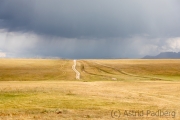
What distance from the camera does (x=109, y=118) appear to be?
27.2 metres

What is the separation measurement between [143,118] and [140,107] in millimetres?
6995

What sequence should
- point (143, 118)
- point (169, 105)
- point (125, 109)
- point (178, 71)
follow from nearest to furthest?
1. point (143, 118)
2. point (125, 109)
3. point (169, 105)
4. point (178, 71)

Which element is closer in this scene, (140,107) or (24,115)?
(24,115)

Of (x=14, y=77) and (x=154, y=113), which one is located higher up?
(x=14, y=77)

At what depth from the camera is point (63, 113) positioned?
2961 cm

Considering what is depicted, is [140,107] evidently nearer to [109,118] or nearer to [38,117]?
[109,118]

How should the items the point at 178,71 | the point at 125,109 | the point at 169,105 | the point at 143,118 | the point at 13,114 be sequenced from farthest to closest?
the point at 178,71 < the point at 169,105 < the point at 125,109 < the point at 13,114 < the point at 143,118

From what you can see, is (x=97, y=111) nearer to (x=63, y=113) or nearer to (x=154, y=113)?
(x=63, y=113)

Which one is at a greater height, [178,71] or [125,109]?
→ [178,71]

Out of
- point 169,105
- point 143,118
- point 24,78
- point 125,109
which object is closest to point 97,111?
Result: point 125,109

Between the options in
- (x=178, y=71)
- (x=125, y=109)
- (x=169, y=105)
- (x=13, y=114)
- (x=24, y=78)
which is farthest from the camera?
(x=178, y=71)

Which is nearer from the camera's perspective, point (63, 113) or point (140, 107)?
point (63, 113)

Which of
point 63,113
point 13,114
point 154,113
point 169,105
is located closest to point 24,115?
point 13,114

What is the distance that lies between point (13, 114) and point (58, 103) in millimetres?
8683
